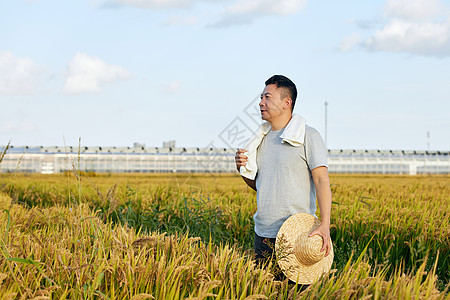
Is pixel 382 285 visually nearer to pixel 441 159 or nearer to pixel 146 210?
pixel 146 210

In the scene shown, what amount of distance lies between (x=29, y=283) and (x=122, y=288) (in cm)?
59

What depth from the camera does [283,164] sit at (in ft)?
12.2

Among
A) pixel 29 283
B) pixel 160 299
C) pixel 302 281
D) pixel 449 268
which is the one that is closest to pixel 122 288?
pixel 160 299

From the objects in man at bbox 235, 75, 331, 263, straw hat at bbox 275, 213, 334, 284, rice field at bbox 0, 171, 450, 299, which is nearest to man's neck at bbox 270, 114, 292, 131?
man at bbox 235, 75, 331, 263

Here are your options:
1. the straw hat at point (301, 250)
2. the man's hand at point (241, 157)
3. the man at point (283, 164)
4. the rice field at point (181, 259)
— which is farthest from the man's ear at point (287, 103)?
the rice field at point (181, 259)

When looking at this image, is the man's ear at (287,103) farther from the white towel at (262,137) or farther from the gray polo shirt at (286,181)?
the gray polo shirt at (286,181)

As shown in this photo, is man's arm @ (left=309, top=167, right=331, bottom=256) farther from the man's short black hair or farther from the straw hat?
the man's short black hair

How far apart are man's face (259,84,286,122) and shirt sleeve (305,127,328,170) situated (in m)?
0.31

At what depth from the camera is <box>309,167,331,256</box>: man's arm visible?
3.36m

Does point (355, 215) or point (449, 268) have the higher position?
point (355, 215)

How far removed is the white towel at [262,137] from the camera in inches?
141

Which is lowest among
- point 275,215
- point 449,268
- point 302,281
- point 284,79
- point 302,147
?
point 449,268

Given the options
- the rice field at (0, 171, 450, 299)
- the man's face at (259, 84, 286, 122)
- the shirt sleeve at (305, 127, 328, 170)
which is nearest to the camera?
the rice field at (0, 171, 450, 299)

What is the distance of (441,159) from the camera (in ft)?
158
